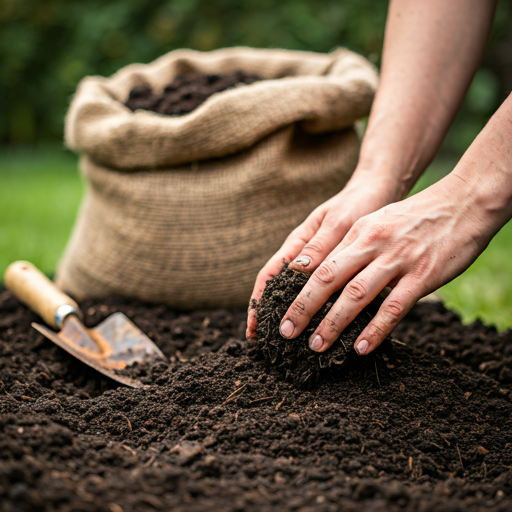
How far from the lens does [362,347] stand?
134 centimetres

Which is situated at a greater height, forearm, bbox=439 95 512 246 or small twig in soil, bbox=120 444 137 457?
forearm, bbox=439 95 512 246

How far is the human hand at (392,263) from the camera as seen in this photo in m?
1.33

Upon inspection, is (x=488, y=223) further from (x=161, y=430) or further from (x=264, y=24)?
(x=264, y=24)

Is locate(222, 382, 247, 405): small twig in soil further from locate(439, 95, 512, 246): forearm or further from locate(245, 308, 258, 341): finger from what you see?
locate(439, 95, 512, 246): forearm

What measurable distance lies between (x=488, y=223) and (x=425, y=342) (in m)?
0.62

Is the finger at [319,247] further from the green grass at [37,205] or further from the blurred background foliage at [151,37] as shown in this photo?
the blurred background foliage at [151,37]

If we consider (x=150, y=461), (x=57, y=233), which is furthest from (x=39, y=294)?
(x=57, y=233)

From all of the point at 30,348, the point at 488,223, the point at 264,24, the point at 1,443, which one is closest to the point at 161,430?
the point at 1,443

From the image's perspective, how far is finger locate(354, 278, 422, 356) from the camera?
1327mm

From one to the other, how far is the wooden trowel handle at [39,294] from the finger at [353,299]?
39.6 inches

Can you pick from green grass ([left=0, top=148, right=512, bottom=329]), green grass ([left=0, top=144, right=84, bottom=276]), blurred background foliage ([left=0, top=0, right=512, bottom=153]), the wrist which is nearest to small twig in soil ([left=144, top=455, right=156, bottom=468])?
the wrist

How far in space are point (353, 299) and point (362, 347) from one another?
126 millimetres

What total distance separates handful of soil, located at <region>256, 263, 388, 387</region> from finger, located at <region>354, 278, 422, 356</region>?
5 centimetres

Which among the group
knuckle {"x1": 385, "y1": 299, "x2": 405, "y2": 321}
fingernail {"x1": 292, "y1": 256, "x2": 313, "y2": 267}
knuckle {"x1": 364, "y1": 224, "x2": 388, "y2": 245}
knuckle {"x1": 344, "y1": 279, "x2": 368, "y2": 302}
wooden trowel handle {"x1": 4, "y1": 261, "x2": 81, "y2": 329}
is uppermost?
knuckle {"x1": 364, "y1": 224, "x2": 388, "y2": 245}
